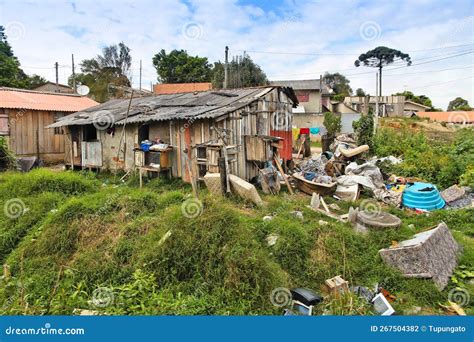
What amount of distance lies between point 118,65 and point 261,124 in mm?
29191

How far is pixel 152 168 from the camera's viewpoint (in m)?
11.0

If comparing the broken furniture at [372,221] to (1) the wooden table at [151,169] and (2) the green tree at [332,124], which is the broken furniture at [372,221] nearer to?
(1) the wooden table at [151,169]

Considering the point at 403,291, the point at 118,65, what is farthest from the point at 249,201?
the point at 118,65

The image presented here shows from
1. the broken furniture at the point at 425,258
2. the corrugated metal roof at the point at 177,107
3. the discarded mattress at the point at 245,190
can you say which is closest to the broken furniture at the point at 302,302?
the broken furniture at the point at 425,258

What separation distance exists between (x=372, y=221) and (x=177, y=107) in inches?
329

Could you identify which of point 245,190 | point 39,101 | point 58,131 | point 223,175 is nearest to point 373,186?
point 245,190

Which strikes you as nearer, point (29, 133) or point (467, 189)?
point (467, 189)

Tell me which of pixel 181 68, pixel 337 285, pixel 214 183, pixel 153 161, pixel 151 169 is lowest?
pixel 337 285

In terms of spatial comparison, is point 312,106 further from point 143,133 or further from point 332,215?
point 332,215

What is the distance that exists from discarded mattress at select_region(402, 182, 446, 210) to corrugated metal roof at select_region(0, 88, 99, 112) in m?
16.7

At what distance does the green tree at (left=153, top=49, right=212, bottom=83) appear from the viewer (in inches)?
1404

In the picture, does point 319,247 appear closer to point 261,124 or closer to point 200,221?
point 200,221

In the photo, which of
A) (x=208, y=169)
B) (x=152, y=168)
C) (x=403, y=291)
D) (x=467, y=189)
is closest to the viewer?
(x=403, y=291)

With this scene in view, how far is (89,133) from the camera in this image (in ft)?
47.4
